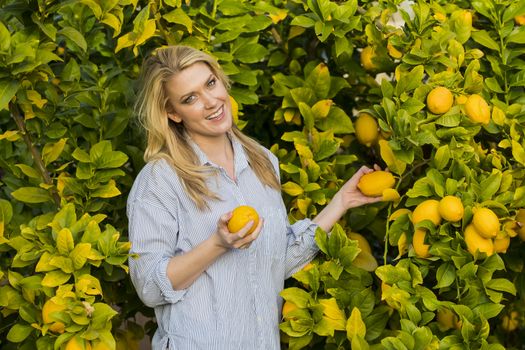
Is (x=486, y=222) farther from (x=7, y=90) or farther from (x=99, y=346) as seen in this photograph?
(x=7, y=90)

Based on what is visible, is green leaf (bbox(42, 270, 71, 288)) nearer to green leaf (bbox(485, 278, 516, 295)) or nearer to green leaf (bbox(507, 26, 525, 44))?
green leaf (bbox(485, 278, 516, 295))

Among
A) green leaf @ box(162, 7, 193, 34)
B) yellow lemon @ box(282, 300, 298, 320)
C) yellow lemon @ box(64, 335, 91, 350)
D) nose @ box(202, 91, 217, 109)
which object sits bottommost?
yellow lemon @ box(282, 300, 298, 320)

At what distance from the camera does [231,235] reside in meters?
1.77

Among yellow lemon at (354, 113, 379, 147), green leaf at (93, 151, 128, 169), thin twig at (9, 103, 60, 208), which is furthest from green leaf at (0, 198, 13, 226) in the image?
yellow lemon at (354, 113, 379, 147)

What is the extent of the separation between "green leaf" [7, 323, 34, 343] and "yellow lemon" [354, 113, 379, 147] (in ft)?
3.29

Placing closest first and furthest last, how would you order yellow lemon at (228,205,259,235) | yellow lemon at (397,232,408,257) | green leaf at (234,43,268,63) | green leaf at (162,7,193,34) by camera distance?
yellow lemon at (228,205,259,235), yellow lemon at (397,232,408,257), green leaf at (162,7,193,34), green leaf at (234,43,268,63)

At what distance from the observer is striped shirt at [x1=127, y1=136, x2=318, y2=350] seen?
6.31 ft

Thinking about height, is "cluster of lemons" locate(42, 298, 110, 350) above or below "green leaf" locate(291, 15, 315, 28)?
below

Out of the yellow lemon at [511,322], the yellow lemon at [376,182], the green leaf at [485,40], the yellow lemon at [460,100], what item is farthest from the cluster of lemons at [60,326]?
the yellow lemon at [511,322]

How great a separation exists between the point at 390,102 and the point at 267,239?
0.44 meters

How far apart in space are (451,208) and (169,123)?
0.72 metres

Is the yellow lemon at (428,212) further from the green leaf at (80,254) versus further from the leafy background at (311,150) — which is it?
the green leaf at (80,254)

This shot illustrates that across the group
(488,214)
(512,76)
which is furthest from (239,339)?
(512,76)

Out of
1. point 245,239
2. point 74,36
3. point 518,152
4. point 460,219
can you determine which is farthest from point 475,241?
point 74,36
